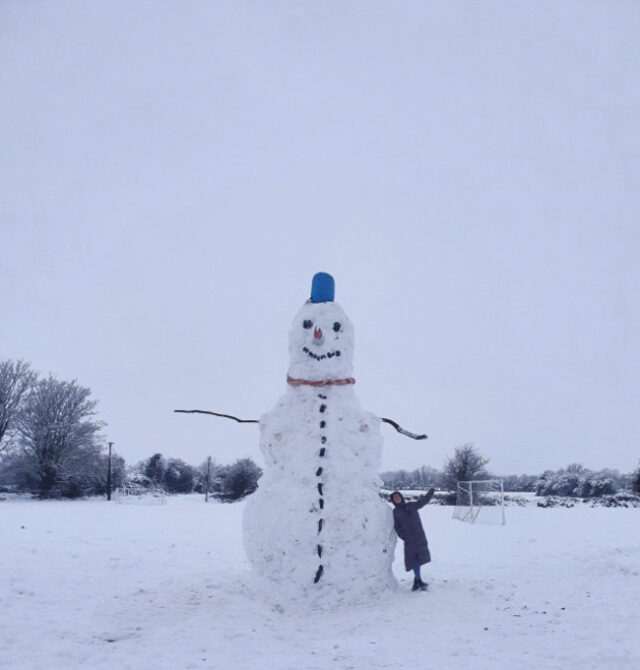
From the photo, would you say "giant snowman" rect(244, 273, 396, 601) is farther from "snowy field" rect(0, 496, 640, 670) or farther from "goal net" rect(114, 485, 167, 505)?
"goal net" rect(114, 485, 167, 505)

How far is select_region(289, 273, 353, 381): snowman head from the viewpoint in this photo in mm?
7855

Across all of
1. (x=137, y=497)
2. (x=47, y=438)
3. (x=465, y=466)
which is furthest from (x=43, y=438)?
(x=465, y=466)

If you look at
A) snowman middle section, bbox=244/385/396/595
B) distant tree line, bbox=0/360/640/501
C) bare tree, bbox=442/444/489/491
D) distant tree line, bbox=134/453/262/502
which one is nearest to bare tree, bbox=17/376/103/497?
distant tree line, bbox=0/360/640/501

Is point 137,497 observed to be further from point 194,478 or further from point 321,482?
point 321,482

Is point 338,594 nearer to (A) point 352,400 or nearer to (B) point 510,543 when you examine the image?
(A) point 352,400

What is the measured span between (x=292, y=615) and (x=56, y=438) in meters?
31.4

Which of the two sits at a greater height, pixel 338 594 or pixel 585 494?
pixel 338 594

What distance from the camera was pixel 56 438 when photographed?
108 ft

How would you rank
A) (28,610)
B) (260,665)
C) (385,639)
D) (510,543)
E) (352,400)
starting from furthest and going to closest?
(510,543)
(352,400)
(28,610)
(385,639)
(260,665)

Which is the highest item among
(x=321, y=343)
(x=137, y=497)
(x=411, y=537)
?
(x=321, y=343)

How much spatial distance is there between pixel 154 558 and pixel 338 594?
16.6ft

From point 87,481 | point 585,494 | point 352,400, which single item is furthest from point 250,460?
point 352,400

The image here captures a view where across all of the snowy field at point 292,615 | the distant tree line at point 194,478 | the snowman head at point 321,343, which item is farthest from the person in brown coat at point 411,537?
the distant tree line at point 194,478

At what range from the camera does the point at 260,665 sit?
4.88 metres
